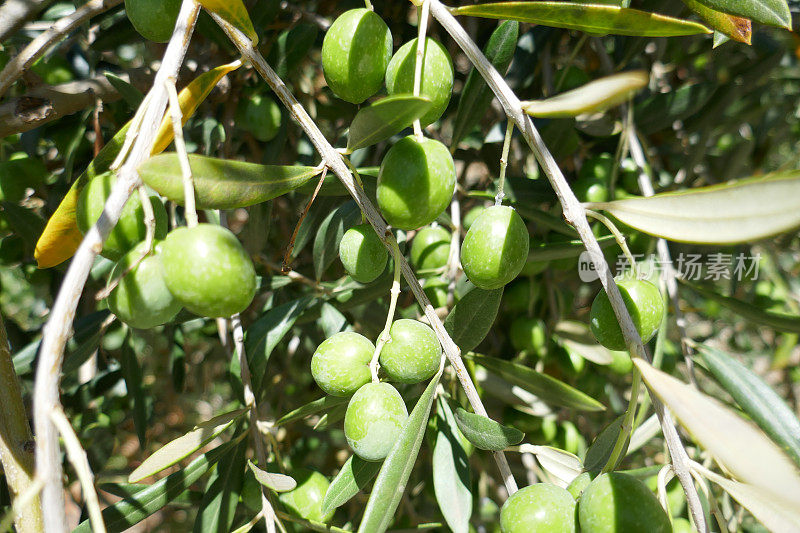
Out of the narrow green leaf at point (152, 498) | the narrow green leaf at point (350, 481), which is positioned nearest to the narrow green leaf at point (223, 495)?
the narrow green leaf at point (152, 498)

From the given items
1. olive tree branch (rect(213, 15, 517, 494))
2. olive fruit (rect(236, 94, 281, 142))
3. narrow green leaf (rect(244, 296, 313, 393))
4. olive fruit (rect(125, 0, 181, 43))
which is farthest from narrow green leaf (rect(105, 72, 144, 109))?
narrow green leaf (rect(244, 296, 313, 393))

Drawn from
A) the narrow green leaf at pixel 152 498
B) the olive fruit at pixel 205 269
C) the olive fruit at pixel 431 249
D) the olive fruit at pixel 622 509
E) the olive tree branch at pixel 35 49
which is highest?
the olive tree branch at pixel 35 49

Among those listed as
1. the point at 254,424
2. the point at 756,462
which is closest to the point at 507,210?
the point at 756,462

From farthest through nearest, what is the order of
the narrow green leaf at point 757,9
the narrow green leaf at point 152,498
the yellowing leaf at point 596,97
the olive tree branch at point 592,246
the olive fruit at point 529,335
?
the olive fruit at point 529,335, the narrow green leaf at point 152,498, the narrow green leaf at point 757,9, the olive tree branch at point 592,246, the yellowing leaf at point 596,97

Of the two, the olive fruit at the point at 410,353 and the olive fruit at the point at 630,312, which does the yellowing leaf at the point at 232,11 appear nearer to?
the olive fruit at the point at 410,353

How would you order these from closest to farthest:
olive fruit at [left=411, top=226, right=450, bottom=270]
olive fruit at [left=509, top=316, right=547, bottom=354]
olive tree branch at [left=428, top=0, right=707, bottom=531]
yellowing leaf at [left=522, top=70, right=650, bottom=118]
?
yellowing leaf at [left=522, top=70, right=650, bottom=118]
olive tree branch at [left=428, top=0, right=707, bottom=531]
olive fruit at [left=411, top=226, right=450, bottom=270]
olive fruit at [left=509, top=316, right=547, bottom=354]

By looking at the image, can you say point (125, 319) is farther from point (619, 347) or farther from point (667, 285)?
point (667, 285)

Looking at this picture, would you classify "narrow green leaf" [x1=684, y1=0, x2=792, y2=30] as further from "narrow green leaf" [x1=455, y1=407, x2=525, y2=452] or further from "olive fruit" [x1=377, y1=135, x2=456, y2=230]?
"narrow green leaf" [x1=455, y1=407, x2=525, y2=452]
